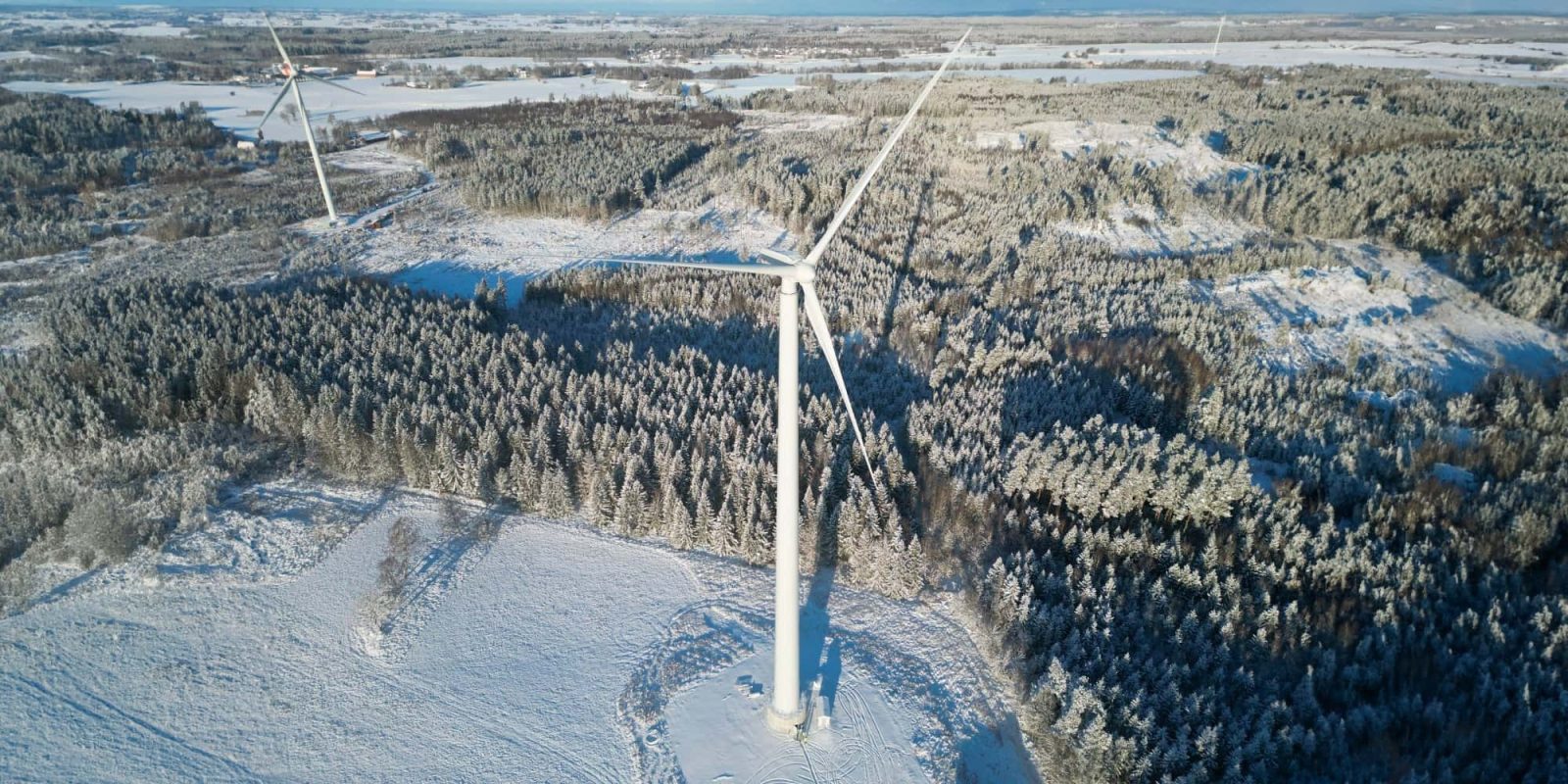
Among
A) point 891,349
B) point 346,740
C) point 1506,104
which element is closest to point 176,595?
point 346,740

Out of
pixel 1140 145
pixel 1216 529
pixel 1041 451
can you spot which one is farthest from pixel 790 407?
pixel 1140 145

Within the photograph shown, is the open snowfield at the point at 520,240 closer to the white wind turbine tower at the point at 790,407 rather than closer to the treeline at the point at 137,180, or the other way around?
the treeline at the point at 137,180

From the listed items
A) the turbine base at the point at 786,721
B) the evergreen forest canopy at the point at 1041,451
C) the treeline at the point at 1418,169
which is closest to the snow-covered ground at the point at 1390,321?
the evergreen forest canopy at the point at 1041,451

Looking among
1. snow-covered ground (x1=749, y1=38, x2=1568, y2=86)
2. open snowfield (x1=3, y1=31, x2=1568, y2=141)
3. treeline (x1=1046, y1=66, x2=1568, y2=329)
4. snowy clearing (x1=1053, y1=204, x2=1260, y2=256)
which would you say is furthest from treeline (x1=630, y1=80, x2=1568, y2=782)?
snow-covered ground (x1=749, y1=38, x2=1568, y2=86)

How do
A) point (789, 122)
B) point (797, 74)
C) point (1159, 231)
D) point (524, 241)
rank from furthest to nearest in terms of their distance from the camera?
point (797, 74) < point (789, 122) < point (524, 241) < point (1159, 231)

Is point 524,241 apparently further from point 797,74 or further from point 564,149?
point 797,74

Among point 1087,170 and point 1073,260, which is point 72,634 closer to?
point 1073,260
